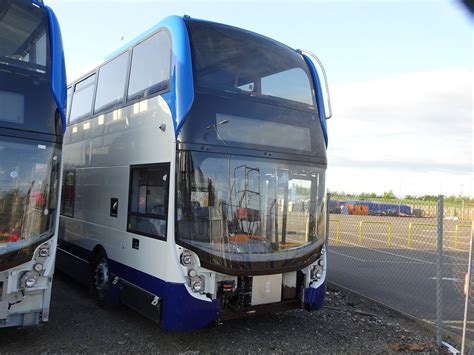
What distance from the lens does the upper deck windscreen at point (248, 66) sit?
217 inches

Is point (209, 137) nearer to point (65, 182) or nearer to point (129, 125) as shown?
point (129, 125)

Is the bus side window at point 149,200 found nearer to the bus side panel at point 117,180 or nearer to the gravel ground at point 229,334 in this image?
the bus side panel at point 117,180

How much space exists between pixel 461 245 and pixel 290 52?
17250 millimetres

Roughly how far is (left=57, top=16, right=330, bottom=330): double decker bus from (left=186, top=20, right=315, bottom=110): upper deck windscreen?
0.02m

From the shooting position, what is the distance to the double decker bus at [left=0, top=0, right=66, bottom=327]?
474cm

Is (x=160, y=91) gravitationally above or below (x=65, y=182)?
above

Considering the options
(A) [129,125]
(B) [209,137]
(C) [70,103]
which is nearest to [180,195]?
(B) [209,137]

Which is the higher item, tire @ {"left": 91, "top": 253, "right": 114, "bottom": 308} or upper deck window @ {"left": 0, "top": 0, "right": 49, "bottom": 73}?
upper deck window @ {"left": 0, "top": 0, "right": 49, "bottom": 73}

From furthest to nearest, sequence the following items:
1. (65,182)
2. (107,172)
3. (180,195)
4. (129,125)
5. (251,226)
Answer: (65,182) < (107,172) < (129,125) < (251,226) < (180,195)

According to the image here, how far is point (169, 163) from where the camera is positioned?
525 cm

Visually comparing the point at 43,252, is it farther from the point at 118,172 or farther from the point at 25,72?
the point at 25,72

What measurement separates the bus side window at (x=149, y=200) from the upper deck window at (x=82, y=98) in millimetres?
2592

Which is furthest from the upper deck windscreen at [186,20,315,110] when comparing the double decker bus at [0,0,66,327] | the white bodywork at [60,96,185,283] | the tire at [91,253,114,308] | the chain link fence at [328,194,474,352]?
the tire at [91,253,114,308]

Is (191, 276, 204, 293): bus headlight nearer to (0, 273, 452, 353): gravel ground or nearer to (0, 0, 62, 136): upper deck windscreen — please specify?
(0, 273, 452, 353): gravel ground
